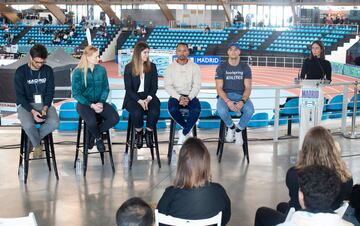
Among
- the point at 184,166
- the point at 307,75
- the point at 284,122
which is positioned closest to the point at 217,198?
the point at 184,166

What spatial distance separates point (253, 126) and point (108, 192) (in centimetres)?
367

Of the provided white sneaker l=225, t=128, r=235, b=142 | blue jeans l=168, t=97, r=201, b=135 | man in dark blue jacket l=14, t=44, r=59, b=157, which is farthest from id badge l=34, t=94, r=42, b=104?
white sneaker l=225, t=128, r=235, b=142

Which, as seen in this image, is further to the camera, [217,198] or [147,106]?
[147,106]

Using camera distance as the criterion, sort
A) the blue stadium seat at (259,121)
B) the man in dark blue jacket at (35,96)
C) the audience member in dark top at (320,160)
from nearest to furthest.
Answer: the audience member in dark top at (320,160) → the man in dark blue jacket at (35,96) → the blue stadium seat at (259,121)

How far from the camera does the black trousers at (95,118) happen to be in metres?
5.19

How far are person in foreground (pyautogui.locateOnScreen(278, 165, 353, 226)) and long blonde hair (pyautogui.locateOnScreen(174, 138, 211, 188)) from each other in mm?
659

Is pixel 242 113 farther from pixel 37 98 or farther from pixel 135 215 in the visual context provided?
pixel 135 215

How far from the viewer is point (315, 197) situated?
7.68ft

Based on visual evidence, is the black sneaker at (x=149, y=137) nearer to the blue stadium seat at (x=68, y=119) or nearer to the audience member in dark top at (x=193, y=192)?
the blue stadium seat at (x=68, y=119)

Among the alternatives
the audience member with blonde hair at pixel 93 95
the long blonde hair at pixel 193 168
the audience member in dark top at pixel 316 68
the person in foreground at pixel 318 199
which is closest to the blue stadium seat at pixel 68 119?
the audience member with blonde hair at pixel 93 95

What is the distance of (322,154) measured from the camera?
10.0 ft

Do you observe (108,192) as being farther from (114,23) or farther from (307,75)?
(114,23)

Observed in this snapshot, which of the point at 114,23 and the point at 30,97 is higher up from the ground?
the point at 114,23

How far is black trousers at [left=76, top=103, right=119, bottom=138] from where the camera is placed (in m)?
5.19
